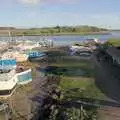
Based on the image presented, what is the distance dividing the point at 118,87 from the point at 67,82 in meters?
6.32

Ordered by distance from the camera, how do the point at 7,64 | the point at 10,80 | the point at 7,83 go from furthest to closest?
the point at 7,64 → the point at 10,80 → the point at 7,83

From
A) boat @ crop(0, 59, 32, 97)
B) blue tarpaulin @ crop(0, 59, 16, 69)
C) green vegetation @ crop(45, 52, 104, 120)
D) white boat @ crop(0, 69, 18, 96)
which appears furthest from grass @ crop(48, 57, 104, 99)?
blue tarpaulin @ crop(0, 59, 16, 69)

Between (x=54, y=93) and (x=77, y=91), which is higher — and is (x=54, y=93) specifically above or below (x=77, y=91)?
above

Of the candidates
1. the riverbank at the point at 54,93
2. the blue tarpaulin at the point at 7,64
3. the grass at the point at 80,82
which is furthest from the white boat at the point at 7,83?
the blue tarpaulin at the point at 7,64

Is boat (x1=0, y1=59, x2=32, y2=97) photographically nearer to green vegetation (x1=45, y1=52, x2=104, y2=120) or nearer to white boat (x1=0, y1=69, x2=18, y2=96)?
white boat (x1=0, y1=69, x2=18, y2=96)

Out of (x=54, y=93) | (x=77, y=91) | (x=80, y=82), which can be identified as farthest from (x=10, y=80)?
(x=80, y=82)

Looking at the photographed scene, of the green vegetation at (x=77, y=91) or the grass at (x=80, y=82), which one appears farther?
the grass at (x=80, y=82)

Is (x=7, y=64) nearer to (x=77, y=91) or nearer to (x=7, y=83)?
(x=7, y=83)

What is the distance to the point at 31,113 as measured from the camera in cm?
2692

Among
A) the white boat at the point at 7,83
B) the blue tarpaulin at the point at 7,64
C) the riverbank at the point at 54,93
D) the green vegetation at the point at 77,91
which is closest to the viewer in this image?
the green vegetation at the point at 77,91

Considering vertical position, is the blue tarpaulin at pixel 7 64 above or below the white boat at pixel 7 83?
below

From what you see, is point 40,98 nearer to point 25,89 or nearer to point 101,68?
point 25,89

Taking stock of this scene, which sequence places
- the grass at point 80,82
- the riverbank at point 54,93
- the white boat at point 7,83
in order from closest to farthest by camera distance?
the riverbank at point 54,93
the grass at point 80,82
the white boat at point 7,83

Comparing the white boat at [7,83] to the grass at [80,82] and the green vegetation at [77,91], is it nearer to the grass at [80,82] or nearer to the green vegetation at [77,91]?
the green vegetation at [77,91]
